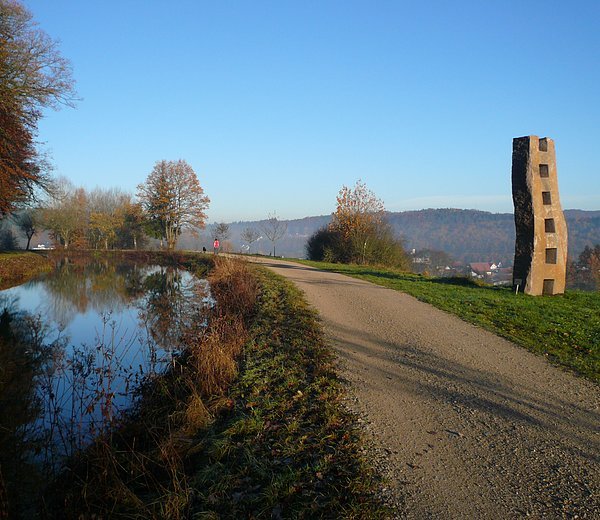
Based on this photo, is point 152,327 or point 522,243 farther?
point 522,243

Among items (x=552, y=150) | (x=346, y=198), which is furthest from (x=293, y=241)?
(x=552, y=150)

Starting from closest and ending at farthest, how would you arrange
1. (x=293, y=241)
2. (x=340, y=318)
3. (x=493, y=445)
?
(x=493, y=445) < (x=340, y=318) < (x=293, y=241)

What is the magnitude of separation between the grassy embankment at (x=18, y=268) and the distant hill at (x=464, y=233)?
33.0 meters

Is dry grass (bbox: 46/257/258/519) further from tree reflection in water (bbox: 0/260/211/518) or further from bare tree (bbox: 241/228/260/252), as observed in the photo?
bare tree (bbox: 241/228/260/252)

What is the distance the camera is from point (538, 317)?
10.5 m

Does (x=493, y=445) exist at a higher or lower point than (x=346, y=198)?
lower

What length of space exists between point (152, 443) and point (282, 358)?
8.64 ft

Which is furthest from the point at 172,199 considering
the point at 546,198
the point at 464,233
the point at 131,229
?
the point at 464,233

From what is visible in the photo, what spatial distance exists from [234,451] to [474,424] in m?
2.61

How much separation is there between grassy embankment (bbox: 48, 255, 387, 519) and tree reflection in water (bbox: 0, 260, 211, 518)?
48 cm

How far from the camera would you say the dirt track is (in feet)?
12.3

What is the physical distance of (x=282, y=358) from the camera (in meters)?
7.81

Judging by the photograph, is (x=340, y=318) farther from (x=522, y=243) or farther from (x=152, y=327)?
(x=522, y=243)

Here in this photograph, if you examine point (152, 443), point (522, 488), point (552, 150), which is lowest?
point (152, 443)
